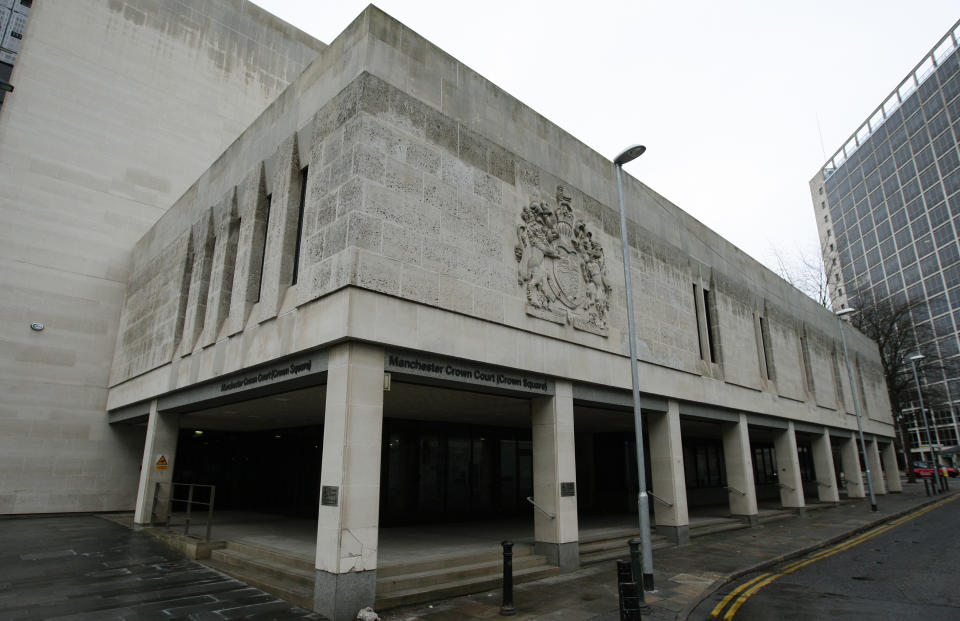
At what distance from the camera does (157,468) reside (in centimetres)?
1661

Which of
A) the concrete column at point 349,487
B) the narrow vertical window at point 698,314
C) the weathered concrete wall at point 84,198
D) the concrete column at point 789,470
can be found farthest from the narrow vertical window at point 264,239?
the concrete column at point 789,470

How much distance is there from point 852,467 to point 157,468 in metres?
36.3

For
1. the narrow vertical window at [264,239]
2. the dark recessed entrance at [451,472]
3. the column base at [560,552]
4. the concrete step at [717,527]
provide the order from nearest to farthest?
the column base at [560,552]
the narrow vertical window at [264,239]
the dark recessed entrance at [451,472]
the concrete step at [717,527]

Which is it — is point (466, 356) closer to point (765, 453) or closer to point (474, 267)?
point (474, 267)

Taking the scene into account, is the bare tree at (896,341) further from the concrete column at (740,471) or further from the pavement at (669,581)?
the pavement at (669,581)

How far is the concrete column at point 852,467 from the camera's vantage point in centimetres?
3138

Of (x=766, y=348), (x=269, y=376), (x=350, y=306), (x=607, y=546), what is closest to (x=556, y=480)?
(x=607, y=546)

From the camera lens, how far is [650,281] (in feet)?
57.4

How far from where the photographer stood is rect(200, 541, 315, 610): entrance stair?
893cm

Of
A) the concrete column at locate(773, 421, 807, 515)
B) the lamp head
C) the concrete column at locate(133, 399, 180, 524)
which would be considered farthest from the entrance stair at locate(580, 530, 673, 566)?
Result: the concrete column at locate(133, 399, 180, 524)

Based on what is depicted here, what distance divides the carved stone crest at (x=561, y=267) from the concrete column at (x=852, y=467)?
25897 millimetres

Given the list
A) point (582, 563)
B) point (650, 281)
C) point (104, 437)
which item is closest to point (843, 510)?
point (650, 281)

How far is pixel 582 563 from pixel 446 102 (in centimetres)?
1113

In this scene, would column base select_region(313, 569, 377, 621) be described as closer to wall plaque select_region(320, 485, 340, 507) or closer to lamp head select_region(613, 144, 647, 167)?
wall plaque select_region(320, 485, 340, 507)
